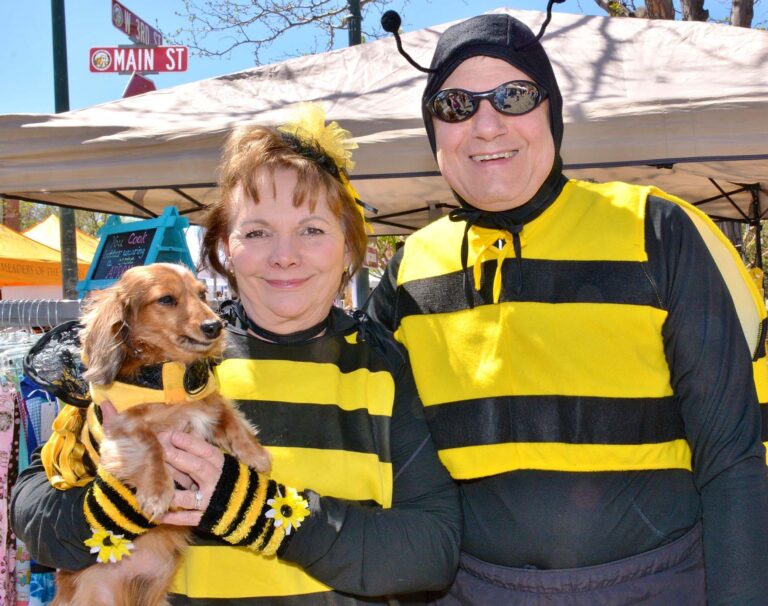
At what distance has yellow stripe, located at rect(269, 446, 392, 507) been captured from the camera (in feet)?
5.16

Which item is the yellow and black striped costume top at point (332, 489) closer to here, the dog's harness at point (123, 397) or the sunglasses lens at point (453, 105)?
the dog's harness at point (123, 397)

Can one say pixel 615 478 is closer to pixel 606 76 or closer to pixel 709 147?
pixel 709 147

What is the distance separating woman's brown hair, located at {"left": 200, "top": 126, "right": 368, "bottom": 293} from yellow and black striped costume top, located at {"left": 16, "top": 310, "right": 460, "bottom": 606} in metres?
0.26

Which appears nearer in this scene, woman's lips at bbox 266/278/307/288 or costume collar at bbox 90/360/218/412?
woman's lips at bbox 266/278/307/288

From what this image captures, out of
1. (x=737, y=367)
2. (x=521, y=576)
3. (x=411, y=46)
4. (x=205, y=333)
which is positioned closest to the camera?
(x=737, y=367)

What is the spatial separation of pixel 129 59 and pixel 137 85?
100cm

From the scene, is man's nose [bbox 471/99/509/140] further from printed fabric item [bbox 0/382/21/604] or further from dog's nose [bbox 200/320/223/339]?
printed fabric item [bbox 0/382/21/604]

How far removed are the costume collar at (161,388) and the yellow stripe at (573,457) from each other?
2.43 feet

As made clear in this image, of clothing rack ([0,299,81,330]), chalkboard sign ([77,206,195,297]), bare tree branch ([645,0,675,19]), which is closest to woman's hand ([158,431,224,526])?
chalkboard sign ([77,206,195,297])

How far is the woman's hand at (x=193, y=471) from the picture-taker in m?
1.45

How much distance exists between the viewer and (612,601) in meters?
1.45

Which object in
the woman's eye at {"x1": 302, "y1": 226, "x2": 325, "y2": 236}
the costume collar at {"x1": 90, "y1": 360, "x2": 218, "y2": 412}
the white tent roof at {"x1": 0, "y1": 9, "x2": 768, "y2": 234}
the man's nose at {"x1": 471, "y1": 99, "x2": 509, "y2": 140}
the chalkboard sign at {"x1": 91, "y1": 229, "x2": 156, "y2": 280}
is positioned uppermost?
the white tent roof at {"x1": 0, "y1": 9, "x2": 768, "y2": 234}

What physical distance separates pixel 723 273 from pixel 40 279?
1114 cm

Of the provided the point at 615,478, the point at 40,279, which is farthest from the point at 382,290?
the point at 40,279
